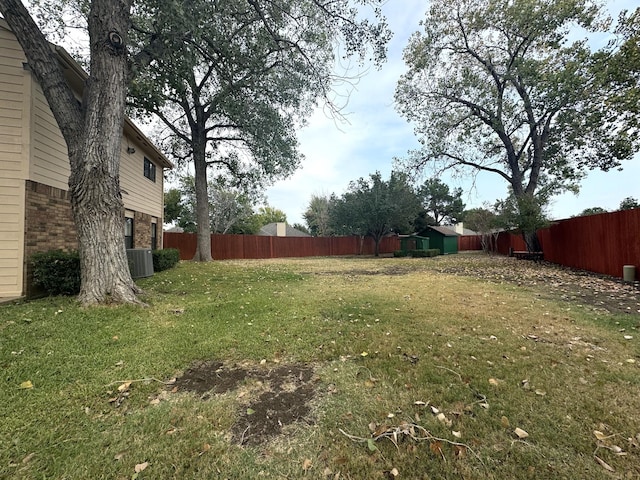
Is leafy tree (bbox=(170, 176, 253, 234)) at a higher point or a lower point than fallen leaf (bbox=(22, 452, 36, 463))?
higher

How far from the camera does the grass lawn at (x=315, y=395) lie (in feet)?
5.59

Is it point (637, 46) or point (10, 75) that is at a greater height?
point (637, 46)

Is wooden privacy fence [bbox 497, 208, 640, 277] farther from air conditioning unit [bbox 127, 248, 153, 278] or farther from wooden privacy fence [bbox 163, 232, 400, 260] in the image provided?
wooden privacy fence [bbox 163, 232, 400, 260]

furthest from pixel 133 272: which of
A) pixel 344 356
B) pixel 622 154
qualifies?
pixel 622 154

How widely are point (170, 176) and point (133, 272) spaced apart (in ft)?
32.9

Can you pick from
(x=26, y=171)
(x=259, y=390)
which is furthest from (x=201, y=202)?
(x=259, y=390)

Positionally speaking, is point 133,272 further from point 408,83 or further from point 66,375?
point 408,83

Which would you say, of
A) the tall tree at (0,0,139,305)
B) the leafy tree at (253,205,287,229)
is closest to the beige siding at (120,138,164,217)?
the tall tree at (0,0,139,305)

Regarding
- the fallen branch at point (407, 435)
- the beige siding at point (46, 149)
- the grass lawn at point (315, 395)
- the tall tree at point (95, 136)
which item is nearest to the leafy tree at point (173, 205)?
the beige siding at point (46, 149)

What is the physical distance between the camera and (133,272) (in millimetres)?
7762

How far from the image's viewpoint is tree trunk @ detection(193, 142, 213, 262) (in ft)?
45.7

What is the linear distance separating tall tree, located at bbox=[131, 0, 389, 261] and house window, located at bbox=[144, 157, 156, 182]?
192 cm

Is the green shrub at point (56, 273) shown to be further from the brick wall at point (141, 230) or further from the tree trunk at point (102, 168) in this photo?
the brick wall at point (141, 230)

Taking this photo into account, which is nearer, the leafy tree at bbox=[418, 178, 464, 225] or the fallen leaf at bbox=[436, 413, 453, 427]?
the fallen leaf at bbox=[436, 413, 453, 427]
